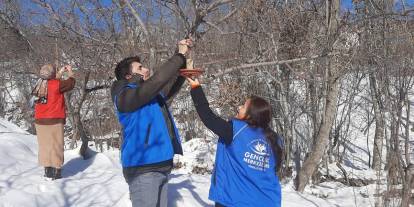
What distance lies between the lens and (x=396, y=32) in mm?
7969

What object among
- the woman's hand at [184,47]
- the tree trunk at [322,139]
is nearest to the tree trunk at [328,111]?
the tree trunk at [322,139]

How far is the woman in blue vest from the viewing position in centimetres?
310

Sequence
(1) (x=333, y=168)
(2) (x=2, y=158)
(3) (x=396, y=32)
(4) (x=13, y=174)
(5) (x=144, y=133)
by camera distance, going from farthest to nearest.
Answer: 1. (1) (x=333, y=168)
2. (3) (x=396, y=32)
3. (2) (x=2, y=158)
4. (4) (x=13, y=174)
5. (5) (x=144, y=133)

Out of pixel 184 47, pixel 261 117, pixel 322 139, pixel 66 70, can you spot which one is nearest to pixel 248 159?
pixel 261 117

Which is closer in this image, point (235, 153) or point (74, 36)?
point (235, 153)

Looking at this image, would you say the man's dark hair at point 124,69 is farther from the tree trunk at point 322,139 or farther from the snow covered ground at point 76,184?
the tree trunk at point 322,139

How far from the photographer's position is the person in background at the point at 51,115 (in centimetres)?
571

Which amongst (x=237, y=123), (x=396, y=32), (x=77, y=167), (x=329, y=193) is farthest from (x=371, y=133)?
(x=237, y=123)

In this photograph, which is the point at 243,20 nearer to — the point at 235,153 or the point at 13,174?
the point at 13,174

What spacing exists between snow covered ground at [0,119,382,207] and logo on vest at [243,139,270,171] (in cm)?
180

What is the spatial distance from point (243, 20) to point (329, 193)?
3974 millimetres

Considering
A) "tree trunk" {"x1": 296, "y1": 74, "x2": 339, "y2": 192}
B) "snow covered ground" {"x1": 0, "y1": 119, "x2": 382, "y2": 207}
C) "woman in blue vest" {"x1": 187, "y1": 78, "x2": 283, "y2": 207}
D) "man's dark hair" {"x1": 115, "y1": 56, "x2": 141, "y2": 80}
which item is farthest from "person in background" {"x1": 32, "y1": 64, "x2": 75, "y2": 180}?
"tree trunk" {"x1": 296, "y1": 74, "x2": 339, "y2": 192}

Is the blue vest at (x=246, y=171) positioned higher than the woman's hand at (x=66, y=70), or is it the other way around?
the woman's hand at (x=66, y=70)

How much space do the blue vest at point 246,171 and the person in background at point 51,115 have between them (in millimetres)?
3209
